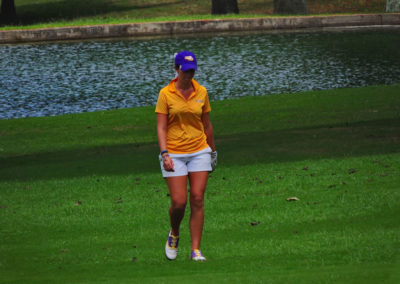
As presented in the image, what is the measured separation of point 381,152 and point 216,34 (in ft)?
81.4

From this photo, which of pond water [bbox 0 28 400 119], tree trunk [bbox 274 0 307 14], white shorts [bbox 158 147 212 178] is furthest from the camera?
tree trunk [bbox 274 0 307 14]

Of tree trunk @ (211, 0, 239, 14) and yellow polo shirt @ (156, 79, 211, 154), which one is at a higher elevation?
yellow polo shirt @ (156, 79, 211, 154)

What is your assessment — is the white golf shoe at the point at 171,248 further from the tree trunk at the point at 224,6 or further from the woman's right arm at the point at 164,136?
the tree trunk at the point at 224,6

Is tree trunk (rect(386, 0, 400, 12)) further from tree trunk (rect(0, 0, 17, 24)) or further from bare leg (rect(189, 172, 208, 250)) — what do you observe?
bare leg (rect(189, 172, 208, 250))

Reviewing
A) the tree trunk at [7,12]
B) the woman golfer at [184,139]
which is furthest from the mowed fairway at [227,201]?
the tree trunk at [7,12]

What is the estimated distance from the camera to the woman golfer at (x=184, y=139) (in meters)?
6.69

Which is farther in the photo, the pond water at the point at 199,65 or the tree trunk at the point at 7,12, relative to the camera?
the tree trunk at the point at 7,12

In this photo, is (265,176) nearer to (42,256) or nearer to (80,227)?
(80,227)

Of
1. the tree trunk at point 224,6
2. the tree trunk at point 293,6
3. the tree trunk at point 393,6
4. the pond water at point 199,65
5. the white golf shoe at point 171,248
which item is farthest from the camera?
the tree trunk at point 224,6

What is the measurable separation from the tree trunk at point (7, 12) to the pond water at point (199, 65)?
499 inches

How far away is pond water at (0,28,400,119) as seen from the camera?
22.1 metres

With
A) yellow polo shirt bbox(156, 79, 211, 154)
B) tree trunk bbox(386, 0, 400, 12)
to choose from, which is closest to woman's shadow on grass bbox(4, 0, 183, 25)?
tree trunk bbox(386, 0, 400, 12)

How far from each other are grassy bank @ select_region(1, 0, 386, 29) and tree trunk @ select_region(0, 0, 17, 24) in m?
0.57

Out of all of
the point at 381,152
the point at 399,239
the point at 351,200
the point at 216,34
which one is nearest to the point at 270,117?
the point at 381,152
